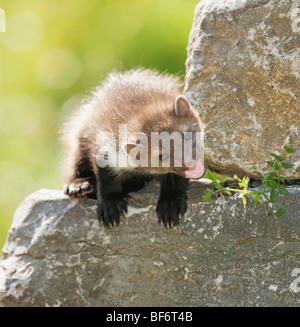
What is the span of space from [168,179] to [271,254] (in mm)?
790

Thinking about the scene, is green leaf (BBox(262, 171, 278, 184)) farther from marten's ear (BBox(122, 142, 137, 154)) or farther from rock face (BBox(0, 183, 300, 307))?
marten's ear (BBox(122, 142, 137, 154))

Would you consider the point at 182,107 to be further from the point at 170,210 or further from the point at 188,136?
the point at 170,210

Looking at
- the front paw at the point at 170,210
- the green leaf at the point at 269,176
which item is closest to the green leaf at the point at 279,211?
the green leaf at the point at 269,176

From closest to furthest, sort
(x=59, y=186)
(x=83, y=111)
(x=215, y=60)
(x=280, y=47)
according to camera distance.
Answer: (x=280, y=47)
(x=215, y=60)
(x=83, y=111)
(x=59, y=186)

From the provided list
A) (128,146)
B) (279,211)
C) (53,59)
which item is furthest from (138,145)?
(53,59)

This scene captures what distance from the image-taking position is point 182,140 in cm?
308

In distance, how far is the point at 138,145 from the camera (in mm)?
3111

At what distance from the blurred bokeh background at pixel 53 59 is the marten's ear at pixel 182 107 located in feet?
10.2

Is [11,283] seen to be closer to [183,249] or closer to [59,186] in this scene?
[183,249]

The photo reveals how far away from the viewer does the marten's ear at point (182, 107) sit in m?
3.07

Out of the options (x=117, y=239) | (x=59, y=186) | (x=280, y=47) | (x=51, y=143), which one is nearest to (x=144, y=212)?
(x=117, y=239)

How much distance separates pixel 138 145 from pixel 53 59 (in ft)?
12.9

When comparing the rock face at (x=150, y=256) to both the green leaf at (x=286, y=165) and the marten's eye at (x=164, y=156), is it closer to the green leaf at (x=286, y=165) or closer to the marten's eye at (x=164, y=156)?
the green leaf at (x=286, y=165)

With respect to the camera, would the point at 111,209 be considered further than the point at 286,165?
Yes
